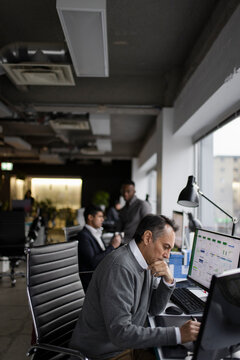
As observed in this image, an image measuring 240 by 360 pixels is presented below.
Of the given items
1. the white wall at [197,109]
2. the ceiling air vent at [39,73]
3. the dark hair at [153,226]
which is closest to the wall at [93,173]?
the white wall at [197,109]

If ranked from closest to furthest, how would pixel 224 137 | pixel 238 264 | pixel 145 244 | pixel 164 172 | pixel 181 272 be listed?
pixel 145 244, pixel 238 264, pixel 181 272, pixel 224 137, pixel 164 172

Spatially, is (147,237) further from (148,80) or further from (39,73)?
(148,80)

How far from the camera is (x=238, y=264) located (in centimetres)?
189

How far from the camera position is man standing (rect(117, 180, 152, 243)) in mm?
5117

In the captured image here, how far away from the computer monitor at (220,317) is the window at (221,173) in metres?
2.51

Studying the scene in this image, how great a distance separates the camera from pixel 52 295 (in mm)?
2100

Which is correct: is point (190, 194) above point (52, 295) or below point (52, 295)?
above

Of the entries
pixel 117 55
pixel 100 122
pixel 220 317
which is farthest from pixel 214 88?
pixel 100 122

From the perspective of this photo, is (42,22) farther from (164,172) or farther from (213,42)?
(164,172)

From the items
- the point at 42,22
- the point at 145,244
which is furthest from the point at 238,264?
the point at 42,22

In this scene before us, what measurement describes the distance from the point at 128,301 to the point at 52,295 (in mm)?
750

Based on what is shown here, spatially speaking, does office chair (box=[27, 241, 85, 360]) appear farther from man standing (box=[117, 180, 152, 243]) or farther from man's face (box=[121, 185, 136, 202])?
man's face (box=[121, 185, 136, 202])

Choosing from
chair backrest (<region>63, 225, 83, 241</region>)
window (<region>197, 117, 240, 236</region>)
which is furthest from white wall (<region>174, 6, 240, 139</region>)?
chair backrest (<region>63, 225, 83, 241</region>)

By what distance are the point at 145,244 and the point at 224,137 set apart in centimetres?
285
